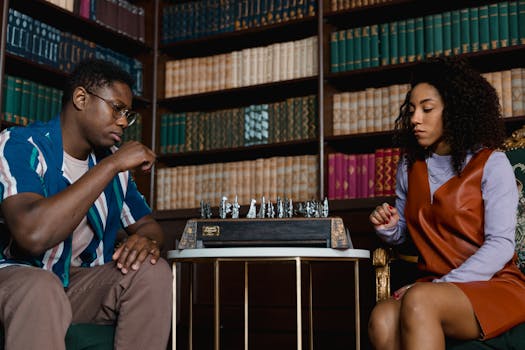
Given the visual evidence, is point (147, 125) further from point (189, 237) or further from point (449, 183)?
point (449, 183)

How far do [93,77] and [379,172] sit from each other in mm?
1532

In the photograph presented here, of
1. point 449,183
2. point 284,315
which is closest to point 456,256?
point 449,183

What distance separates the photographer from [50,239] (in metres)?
1.63

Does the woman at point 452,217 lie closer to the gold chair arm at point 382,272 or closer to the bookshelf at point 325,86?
the gold chair arm at point 382,272

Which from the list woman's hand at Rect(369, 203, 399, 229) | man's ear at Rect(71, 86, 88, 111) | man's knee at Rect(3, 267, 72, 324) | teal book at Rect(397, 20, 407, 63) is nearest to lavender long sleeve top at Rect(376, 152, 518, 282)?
woman's hand at Rect(369, 203, 399, 229)

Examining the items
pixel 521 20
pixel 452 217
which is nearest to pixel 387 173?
pixel 521 20

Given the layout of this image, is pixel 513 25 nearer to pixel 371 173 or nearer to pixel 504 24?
pixel 504 24

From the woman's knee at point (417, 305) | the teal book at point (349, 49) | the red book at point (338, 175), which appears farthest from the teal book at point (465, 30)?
the woman's knee at point (417, 305)

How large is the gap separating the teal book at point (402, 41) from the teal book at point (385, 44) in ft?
0.16

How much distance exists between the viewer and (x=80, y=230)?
1980mm

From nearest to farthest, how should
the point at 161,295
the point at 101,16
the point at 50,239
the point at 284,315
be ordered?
the point at 50,239 → the point at 161,295 → the point at 284,315 → the point at 101,16

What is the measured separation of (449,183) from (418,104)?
0.25m

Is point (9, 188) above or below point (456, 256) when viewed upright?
above

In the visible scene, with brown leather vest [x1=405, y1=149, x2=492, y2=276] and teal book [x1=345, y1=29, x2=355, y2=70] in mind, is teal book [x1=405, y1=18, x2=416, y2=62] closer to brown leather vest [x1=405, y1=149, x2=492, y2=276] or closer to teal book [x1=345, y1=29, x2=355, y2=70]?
teal book [x1=345, y1=29, x2=355, y2=70]
